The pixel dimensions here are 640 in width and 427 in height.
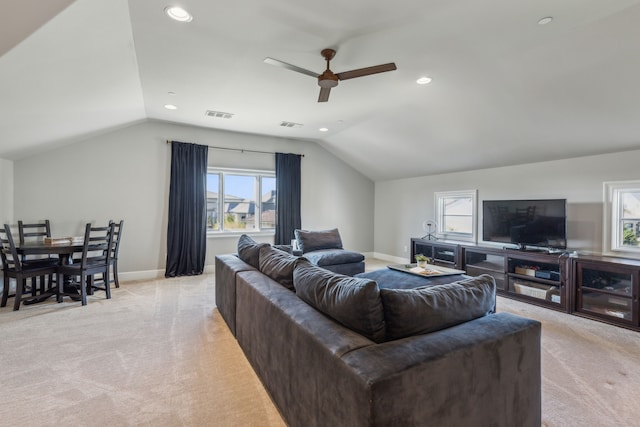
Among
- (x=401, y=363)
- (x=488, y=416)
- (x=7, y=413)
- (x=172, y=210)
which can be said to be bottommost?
(x=7, y=413)

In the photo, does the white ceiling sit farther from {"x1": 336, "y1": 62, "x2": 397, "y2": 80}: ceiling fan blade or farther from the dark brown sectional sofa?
the dark brown sectional sofa

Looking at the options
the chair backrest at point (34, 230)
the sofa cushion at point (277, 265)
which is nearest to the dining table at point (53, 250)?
the chair backrest at point (34, 230)

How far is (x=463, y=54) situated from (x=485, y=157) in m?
2.45

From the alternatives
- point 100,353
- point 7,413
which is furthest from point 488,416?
point 100,353

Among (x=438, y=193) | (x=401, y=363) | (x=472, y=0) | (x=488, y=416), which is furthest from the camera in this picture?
(x=438, y=193)

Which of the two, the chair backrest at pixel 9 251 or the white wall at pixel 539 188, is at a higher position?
the white wall at pixel 539 188

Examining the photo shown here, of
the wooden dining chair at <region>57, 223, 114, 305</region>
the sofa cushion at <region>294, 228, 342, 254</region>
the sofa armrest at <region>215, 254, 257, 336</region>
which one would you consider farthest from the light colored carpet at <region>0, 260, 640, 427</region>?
the sofa cushion at <region>294, 228, 342, 254</region>

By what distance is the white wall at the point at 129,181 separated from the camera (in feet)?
14.6

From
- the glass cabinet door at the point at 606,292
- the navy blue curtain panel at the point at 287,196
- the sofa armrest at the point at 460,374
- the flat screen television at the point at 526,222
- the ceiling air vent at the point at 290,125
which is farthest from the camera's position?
the navy blue curtain panel at the point at 287,196

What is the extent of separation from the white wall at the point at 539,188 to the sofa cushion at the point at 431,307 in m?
3.39

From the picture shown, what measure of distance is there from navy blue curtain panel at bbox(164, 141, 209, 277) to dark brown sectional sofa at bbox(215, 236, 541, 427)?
394 cm

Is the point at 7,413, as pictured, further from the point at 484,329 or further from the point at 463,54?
the point at 463,54

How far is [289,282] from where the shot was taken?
219 centimetres

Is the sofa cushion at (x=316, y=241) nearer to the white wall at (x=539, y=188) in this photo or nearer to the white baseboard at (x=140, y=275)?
the white wall at (x=539, y=188)
